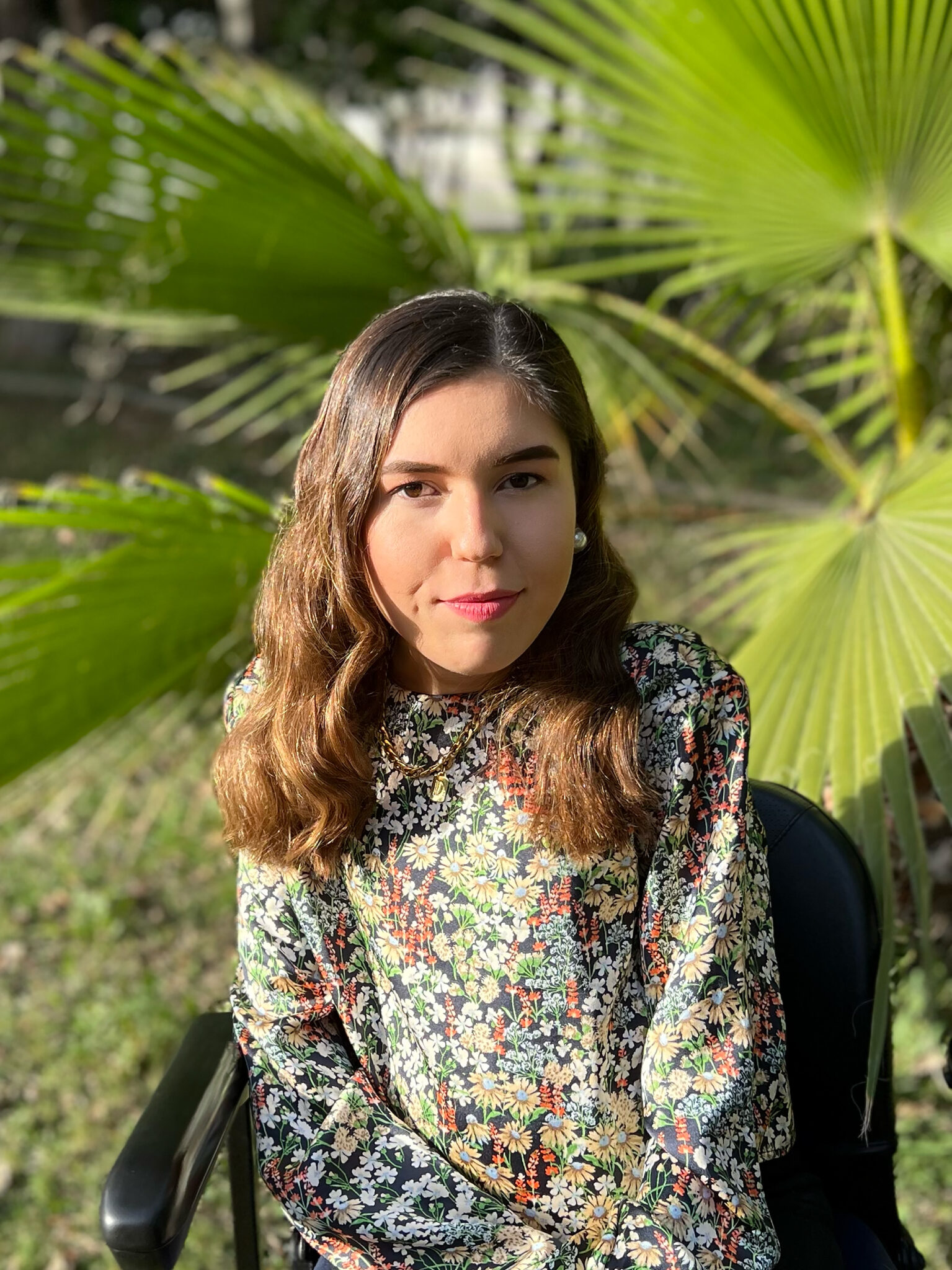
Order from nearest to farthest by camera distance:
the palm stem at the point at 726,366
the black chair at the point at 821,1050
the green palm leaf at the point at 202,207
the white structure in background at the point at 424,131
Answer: the black chair at the point at 821,1050 < the green palm leaf at the point at 202,207 < the palm stem at the point at 726,366 < the white structure in background at the point at 424,131

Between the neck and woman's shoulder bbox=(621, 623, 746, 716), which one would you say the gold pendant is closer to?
the neck

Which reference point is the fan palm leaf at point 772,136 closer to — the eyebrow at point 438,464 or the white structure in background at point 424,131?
the eyebrow at point 438,464

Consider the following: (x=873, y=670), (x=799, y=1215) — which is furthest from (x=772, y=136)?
(x=799, y=1215)

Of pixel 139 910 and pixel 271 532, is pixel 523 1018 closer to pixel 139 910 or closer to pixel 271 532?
pixel 271 532

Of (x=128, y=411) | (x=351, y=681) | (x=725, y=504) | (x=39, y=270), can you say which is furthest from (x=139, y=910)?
(x=128, y=411)

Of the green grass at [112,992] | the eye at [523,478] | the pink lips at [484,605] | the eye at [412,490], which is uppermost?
the eye at [523,478]

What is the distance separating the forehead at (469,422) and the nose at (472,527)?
1.5 inches

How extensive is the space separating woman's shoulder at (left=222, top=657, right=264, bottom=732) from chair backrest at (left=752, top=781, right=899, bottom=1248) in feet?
2.05

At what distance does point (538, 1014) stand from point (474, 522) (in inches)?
20.2

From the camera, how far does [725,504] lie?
153 inches

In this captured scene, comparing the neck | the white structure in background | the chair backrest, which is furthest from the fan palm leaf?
the white structure in background

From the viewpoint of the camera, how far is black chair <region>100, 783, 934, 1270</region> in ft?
4.77

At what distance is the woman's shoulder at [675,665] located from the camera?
132cm

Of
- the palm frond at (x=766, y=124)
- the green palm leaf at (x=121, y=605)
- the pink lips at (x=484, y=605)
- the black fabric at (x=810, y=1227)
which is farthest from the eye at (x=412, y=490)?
the palm frond at (x=766, y=124)
